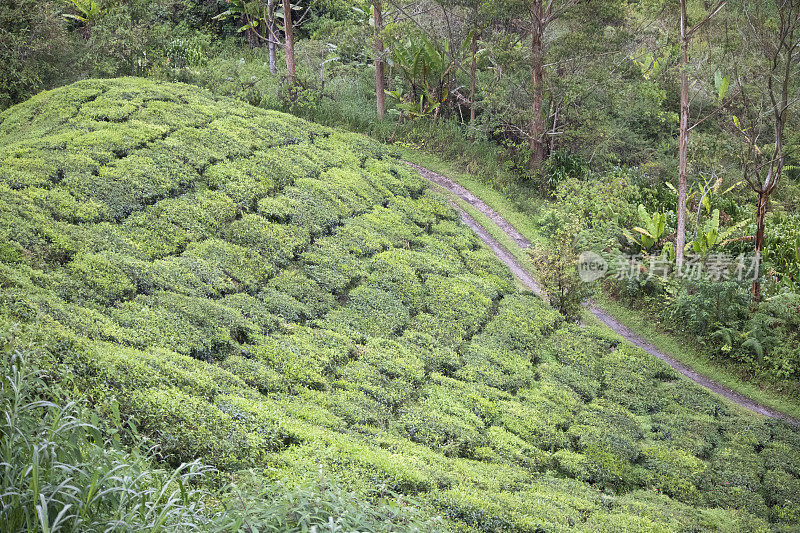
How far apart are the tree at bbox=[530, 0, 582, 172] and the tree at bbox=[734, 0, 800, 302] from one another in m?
5.26

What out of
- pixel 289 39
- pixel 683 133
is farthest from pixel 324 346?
pixel 289 39

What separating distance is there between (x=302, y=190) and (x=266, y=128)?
11.0ft

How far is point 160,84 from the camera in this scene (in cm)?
1614

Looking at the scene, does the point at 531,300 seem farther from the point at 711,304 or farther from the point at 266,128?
the point at 266,128

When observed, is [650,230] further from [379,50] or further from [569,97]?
[379,50]

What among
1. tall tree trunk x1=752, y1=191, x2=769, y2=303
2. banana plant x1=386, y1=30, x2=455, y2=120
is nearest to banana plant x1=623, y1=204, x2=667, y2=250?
tall tree trunk x1=752, y1=191, x2=769, y2=303

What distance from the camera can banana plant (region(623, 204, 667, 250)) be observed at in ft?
48.6

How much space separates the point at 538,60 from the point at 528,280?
7537 mm

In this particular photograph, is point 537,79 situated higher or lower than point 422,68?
lower

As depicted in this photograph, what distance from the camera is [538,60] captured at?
58.3 ft

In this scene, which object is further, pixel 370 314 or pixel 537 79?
pixel 537 79

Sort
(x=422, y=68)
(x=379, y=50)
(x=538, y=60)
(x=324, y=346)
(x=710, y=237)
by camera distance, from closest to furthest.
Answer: (x=324, y=346)
(x=710, y=237)
(x=538, y=60)
(x=379, y=50)
(x=422, y=68)

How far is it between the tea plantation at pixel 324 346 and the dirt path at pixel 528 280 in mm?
1065

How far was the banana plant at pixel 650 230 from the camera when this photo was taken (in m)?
14.8
